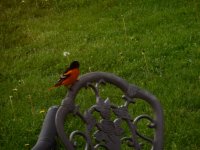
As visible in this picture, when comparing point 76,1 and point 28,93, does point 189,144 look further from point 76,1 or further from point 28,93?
point 76,1

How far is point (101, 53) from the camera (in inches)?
288

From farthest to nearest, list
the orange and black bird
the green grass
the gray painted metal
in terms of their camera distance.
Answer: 1. the green grass
2. the gray painted metal
3. the orange and black bird

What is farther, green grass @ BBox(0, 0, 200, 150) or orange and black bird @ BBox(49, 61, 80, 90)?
green grass @ BBox(0, 0, 200, 150)

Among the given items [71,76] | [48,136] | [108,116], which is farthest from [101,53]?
[71,76]

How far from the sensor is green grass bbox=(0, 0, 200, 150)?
5.41 meters

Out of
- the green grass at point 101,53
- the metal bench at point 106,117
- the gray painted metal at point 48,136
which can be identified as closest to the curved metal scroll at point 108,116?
the metal bench at point 106,117

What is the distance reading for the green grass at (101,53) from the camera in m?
5.41

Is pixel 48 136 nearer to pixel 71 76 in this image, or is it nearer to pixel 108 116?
pixel 108 116

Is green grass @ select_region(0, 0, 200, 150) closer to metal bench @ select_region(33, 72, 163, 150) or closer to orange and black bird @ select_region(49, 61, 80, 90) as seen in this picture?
metal bench @ select_region(33, 72, 163, 150)

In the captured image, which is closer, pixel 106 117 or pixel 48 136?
pixel 106 117

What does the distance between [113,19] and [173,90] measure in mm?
3286

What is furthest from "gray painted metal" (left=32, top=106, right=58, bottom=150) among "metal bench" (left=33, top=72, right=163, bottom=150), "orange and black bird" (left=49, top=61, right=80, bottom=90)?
"orange and black bird" (left=49, top=61, right=80, bottom=90)

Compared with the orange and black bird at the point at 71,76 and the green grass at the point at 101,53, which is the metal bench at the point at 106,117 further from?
the green grass at the point at 101,53

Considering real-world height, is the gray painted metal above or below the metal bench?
below
